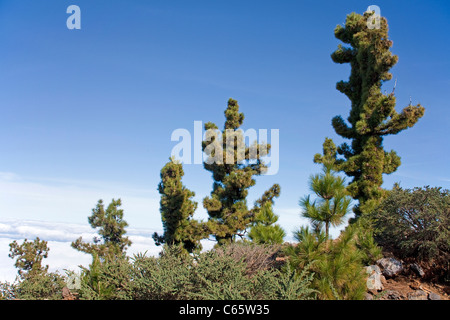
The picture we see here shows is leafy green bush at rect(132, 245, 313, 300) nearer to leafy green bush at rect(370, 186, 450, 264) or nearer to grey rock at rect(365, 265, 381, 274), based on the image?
grey rock at rect(365, 265, 381, 274)

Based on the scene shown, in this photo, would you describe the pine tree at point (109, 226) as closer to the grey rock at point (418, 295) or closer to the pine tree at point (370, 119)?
the pine tree at point (370, 119)

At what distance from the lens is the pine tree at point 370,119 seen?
14828mm

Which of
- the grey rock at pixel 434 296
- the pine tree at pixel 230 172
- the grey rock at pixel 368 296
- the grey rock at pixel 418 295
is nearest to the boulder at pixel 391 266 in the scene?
the grey rock at pixel 418 295

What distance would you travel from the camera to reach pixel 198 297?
5602mm

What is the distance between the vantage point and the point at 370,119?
603 inches

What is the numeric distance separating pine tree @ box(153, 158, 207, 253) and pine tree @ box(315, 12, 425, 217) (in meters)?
7.96

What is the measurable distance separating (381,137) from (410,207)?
8126 millimetres

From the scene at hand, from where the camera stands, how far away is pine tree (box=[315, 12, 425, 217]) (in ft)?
48.6

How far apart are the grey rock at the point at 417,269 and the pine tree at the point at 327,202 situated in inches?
78.4

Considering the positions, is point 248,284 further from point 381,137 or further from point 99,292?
point 381,137

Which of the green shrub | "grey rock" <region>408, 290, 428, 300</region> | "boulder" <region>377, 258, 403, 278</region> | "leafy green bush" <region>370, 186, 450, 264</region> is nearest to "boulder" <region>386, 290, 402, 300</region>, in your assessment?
"grey rock" <region>408, 290, 428, 300</region>

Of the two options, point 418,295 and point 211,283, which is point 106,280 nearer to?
point 211,283

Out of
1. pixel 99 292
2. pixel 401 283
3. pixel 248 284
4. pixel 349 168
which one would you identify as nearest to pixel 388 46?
pixel 349 168

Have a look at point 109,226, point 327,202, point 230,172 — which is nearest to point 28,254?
point 109,226
